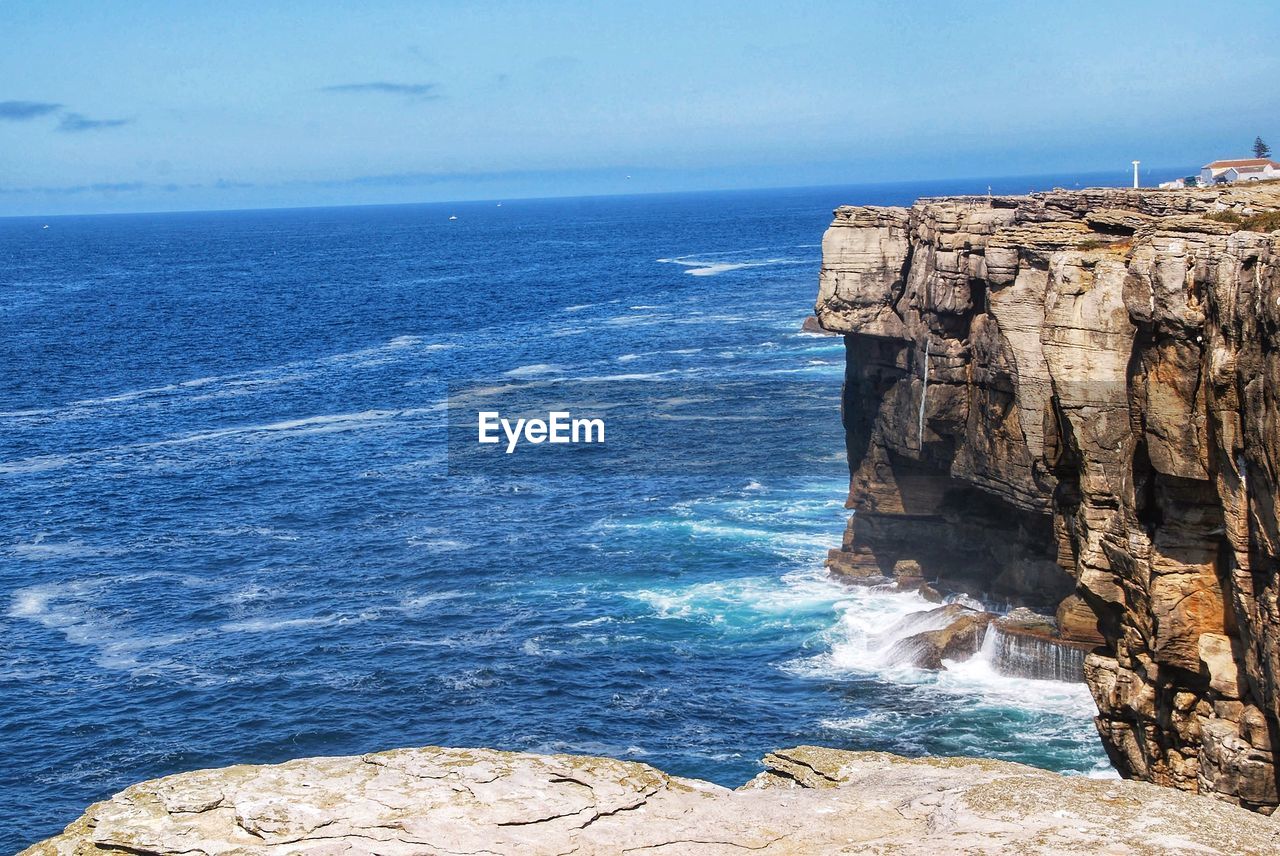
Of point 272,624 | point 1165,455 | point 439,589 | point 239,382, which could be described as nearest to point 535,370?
point 239,382

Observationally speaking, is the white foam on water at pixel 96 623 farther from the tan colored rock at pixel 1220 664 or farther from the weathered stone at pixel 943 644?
the tan colored rock at pixel 1220 664

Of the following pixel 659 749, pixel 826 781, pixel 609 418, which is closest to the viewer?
pixel 826 781

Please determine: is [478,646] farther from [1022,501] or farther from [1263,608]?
[1263,608]

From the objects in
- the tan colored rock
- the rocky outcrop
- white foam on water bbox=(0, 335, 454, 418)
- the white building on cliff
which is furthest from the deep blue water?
the white building on cliff

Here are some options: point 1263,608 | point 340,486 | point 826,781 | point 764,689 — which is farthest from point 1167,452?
point 340,486

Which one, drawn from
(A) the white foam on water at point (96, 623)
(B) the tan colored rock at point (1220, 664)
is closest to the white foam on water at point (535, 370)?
(A) the white foam on water at point (96, 623)

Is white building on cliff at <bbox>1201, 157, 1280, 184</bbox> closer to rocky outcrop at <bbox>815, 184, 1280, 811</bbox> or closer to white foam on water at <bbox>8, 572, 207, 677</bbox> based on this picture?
rocky outcrop at <bbox>815, 184, 1280, 811</bbox>
